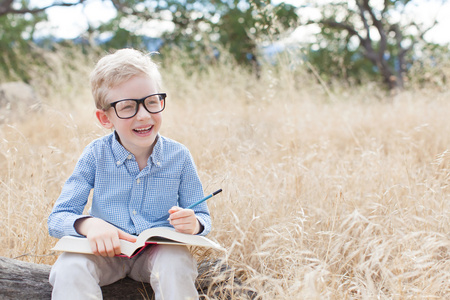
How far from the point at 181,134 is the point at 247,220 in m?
1.32

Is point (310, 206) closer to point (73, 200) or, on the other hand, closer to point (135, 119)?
point (135, 119)

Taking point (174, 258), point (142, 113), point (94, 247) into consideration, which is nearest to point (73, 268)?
point (94, 247)

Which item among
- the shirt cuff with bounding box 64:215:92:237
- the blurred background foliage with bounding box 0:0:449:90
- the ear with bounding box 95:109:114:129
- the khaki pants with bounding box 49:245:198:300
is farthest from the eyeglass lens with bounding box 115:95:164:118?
the blurred background foliage with bounding box 0:0:449:90

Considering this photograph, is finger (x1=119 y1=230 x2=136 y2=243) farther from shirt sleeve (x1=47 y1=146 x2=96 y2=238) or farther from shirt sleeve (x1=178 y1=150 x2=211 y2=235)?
shirt sleeve (x1=178 y1=150 x2=211 y2=235)

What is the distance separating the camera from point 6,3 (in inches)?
258

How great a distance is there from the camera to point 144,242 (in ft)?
4.27

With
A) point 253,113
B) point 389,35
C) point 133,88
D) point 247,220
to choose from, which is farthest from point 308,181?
point 389,35

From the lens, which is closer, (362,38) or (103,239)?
(103,239)

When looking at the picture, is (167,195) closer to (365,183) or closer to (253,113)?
(365,183)

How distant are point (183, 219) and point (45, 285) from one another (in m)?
0.57

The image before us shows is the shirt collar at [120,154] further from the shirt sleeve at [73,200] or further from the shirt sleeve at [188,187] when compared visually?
the shirt sleeve at [188,187]

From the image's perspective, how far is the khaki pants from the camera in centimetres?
129

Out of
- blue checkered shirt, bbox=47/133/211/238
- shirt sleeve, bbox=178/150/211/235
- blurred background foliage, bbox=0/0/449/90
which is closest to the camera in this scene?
blue checkered shirt, bbox=47/133/211/238

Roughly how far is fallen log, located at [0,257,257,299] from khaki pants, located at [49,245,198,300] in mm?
73
